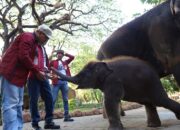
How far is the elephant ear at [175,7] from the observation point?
7004mm

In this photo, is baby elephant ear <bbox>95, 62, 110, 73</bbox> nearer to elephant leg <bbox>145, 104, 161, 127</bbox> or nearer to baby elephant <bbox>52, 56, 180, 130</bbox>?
baby elephant <bbox>52, 56, 180, 130</bbox>

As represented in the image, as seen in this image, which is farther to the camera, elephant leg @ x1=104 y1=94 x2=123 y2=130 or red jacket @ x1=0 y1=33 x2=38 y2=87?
elephant leg @ x1=104 y1=94 x2=123 y2=130

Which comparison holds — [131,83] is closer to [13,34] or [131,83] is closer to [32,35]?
[32,35]

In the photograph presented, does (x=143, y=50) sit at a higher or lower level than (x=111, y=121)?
higher

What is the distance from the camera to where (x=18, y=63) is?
6.88 m

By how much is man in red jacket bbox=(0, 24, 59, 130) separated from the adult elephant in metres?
1.30

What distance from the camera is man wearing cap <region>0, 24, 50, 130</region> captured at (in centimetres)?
671

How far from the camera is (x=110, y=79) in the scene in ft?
23.0

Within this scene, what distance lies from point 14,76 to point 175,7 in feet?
8.44

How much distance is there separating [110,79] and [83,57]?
114 ft

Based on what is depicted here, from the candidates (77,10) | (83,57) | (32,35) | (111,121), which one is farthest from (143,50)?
(83,57)

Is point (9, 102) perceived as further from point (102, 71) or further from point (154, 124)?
point (154, 124)

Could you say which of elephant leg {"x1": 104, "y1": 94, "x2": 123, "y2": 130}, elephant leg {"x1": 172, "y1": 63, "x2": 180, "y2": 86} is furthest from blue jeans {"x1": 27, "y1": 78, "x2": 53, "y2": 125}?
elephant leg {"x1": 172, "y1": 63, "x2": 180, "y2": 86}

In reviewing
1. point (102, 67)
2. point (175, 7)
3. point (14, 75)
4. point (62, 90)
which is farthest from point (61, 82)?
point (175, 7)
